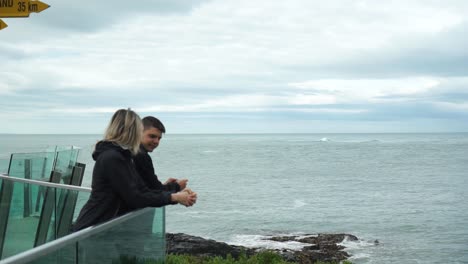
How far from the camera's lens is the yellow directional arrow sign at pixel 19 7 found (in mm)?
6360

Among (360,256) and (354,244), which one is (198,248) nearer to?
(360,256)

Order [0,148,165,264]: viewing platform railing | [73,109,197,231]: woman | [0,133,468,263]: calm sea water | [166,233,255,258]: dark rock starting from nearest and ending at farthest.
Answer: [0,148,165,264]: viewing platform railing, [73,109,197,231]: woman, [166,233,255,258]: dark rock, [0,133,468,263]: calm sea water

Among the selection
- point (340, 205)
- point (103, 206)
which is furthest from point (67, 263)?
point (340, 205)

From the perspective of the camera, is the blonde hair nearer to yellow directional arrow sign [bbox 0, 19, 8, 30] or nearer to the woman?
the woman

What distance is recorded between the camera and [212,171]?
244 ft

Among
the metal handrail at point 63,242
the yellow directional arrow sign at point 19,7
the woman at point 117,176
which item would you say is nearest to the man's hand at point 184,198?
the woman at point 117,176

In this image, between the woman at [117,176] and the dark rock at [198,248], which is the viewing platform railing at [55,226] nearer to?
the woman at [117,176]

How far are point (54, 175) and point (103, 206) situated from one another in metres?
5.98

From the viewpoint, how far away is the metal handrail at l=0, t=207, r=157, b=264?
2775 mm

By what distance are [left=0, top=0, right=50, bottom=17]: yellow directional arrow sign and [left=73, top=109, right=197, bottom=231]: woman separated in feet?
8.10

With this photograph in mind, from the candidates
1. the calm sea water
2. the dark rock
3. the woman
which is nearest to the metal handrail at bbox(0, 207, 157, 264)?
the woman

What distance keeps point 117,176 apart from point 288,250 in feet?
63.4

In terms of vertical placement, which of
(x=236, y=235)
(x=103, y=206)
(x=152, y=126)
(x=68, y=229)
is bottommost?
(x=236, y=235)

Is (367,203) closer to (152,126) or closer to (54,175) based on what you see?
(54,175)
